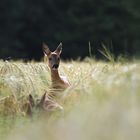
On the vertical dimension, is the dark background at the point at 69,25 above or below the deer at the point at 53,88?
above

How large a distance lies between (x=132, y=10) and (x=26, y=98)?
21353mm

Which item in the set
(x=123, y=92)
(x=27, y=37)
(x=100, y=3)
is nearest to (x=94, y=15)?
(x=100, y=3)

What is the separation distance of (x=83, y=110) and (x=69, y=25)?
23189 millimetres

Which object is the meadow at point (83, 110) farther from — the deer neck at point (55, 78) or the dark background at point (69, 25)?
the dark background at point (69, 25)

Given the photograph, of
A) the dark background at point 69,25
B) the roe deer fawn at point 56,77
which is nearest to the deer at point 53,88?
the roe deer fawn at point 56,77

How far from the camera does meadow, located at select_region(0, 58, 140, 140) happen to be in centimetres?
477

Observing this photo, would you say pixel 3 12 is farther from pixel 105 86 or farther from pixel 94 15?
pixel 105 86

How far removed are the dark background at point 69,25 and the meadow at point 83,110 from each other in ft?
63.3

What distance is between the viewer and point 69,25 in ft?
93.0

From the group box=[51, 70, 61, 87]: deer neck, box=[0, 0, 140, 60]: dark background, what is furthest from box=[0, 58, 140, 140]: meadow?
box=[0, 0, 140, 60]: dark background

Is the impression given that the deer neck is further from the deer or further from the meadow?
the meadow

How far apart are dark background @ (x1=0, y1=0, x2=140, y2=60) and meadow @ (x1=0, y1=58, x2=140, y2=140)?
1928 centimetres

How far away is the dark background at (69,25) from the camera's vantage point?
27.1 meters

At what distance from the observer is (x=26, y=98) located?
7020mm
